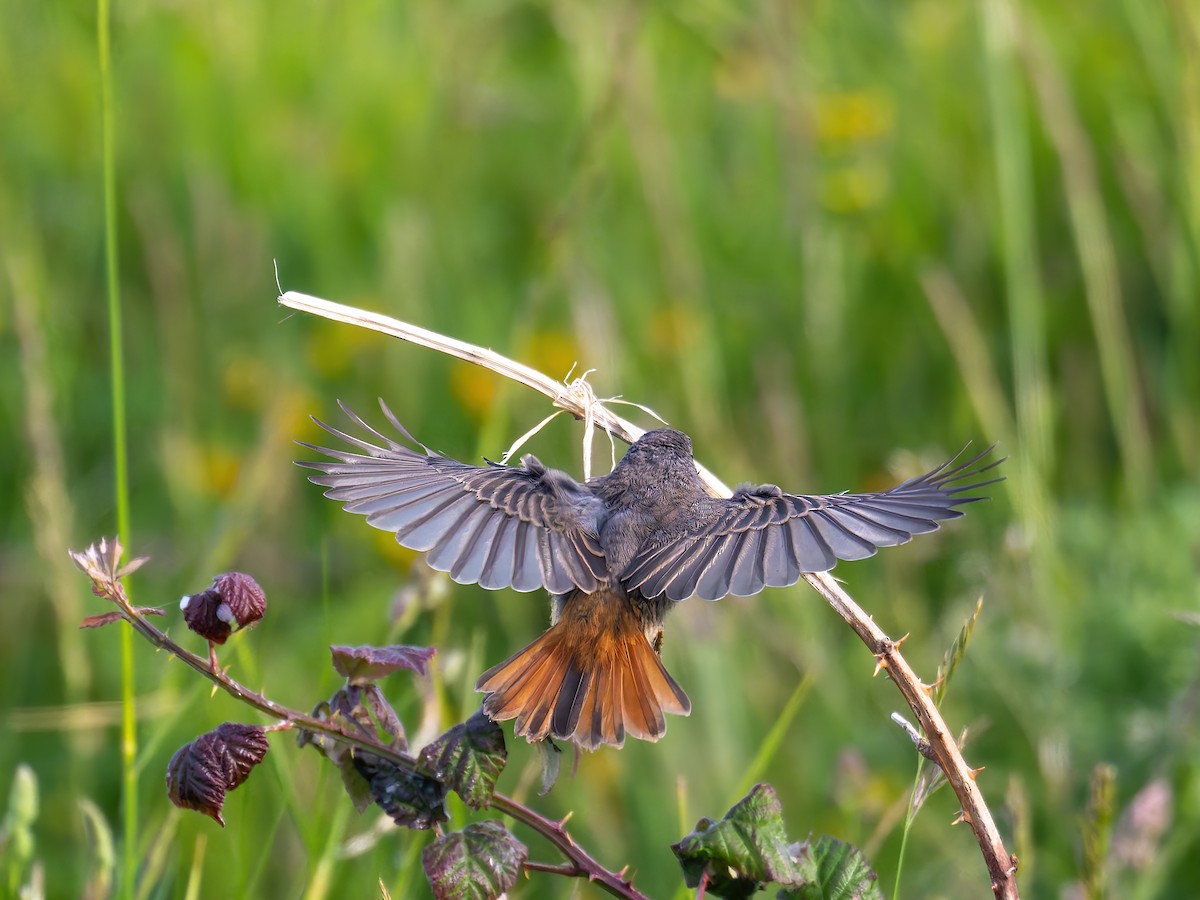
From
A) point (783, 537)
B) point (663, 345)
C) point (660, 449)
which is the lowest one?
point (783, 537)

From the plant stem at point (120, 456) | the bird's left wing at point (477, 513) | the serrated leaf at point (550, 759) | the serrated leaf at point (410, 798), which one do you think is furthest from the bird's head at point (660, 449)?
the serrated leaf at point (410, 798)

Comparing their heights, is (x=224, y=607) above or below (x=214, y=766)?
above

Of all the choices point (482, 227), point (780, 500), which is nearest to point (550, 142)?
point (482, 227)

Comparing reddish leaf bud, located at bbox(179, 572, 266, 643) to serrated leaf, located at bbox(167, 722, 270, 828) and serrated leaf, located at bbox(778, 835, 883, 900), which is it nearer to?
serrated leaf, located at bbox(167, 722, 270, 828)

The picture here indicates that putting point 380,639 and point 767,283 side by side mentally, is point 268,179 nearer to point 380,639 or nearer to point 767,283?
point 767,283

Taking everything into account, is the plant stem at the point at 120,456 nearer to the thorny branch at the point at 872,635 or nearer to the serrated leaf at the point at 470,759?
the thorny branch at the point at 872,635

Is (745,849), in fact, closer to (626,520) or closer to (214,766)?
(214,766)

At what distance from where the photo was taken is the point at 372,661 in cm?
142

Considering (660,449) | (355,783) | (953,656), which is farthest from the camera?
(660,449)

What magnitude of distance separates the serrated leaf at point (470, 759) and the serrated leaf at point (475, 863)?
5 centimetres

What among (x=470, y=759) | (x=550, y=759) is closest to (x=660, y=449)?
(x=550, y=759)

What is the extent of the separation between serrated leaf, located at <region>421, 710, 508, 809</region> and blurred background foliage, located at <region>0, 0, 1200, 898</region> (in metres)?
0.62

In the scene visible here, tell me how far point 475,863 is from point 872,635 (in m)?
0.46

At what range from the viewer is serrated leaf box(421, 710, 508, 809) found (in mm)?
1349
